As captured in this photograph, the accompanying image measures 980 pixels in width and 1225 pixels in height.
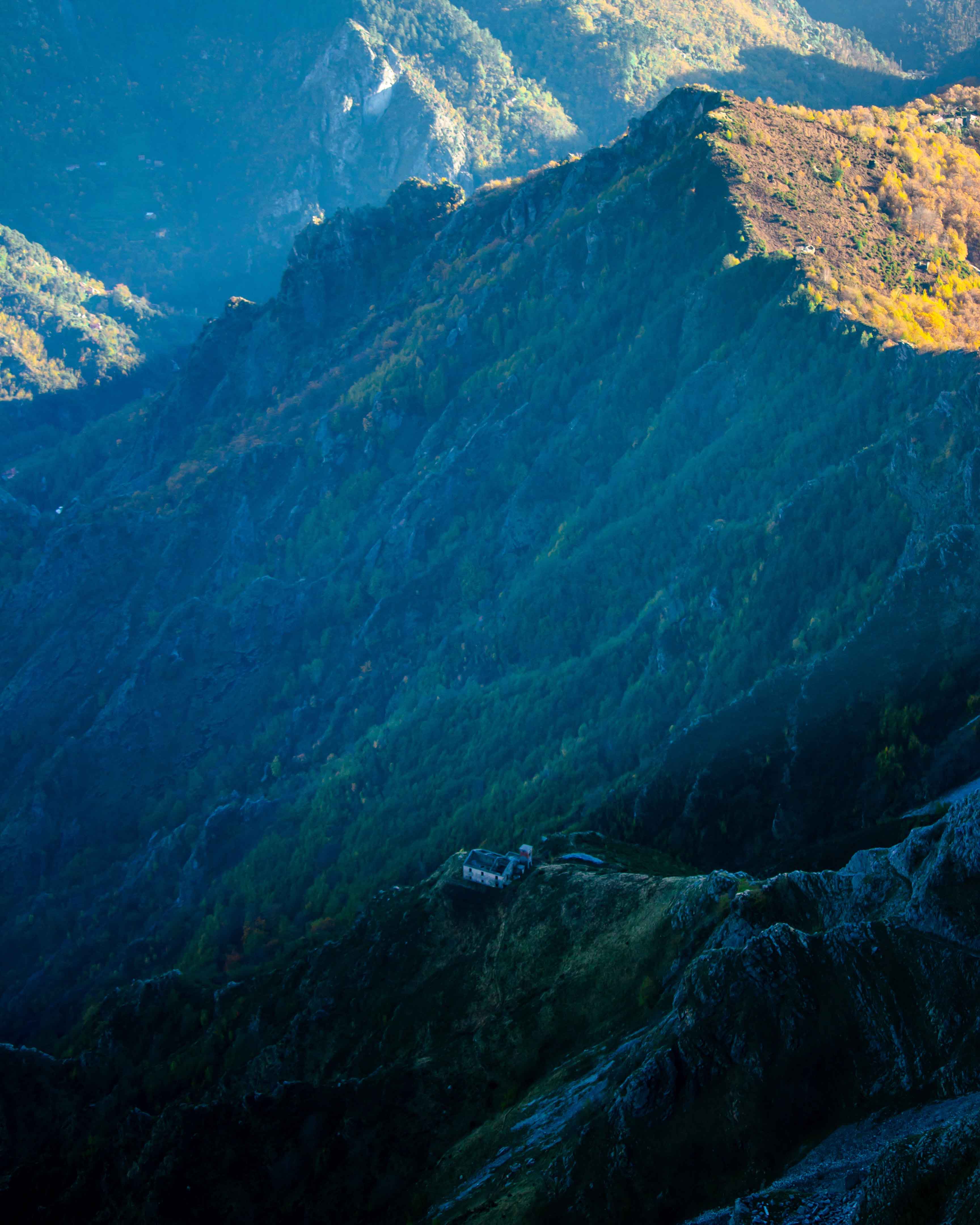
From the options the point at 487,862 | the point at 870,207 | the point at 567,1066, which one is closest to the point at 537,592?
the point at 487,862

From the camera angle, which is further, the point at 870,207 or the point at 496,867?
the point at 870,207

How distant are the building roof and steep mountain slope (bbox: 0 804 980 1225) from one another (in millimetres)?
2220

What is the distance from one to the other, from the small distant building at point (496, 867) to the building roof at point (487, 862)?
0.08 ft

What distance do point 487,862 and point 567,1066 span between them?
26318mm

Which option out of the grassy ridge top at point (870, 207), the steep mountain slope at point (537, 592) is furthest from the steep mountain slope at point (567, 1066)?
the grassy ridge top at point (870, 207)

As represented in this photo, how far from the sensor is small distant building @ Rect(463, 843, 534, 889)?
89562 mm

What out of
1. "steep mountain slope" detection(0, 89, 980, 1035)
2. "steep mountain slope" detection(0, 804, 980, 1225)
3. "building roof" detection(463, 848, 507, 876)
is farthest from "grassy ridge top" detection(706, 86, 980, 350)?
"steep mountain slope" detection(0, 804, 980, 1225)

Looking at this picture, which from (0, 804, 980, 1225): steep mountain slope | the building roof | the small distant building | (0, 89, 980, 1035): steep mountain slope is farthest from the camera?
(0, 89, 980, 1035): steep mountain slope

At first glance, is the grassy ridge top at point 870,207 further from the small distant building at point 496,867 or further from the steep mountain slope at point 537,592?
the small distant building at point 496,867

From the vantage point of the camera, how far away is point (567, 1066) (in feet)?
219

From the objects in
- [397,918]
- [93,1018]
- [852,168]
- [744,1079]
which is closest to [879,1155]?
[744,1079]

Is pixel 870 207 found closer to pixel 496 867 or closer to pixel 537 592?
pixel 537 592

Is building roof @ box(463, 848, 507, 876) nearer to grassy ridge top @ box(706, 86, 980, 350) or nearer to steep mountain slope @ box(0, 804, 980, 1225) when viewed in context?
steep mountain slope @ box(0, 804, 980, 1225)

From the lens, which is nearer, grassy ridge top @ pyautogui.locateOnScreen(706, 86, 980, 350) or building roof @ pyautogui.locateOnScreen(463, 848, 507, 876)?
building roof @ pyautogui.locateOnScreen(463, 848, 507, 876)
